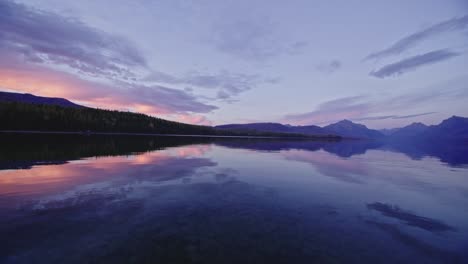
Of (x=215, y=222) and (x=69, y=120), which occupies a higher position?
(x=69, y=120)

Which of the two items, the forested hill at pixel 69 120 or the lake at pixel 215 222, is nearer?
the lake at pixel 215 222

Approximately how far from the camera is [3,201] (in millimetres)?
11602

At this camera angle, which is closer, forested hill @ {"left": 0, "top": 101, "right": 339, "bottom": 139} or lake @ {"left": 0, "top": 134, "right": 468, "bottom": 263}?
lake @ {"left": 0, "top": 134, "right": 468, "bottom": 263}

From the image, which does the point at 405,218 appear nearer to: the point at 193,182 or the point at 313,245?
the point at 313,245

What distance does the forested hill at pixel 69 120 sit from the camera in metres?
93.3

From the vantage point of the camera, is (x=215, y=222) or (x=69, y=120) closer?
(x=215, y=222)

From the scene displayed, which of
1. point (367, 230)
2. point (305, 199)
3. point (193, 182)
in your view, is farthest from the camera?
point (193, 182)

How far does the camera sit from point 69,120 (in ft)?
368

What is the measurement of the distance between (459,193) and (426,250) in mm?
Answer: 17058

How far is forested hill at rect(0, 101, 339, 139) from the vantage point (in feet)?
306

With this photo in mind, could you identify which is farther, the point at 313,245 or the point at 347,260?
the point at 313,245

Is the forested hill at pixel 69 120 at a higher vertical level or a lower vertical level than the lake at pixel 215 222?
higher

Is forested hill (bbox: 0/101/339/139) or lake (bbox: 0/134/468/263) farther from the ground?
forested hill (bbox: 0/101/339/139)

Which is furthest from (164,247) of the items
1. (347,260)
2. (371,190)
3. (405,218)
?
(371,190)
